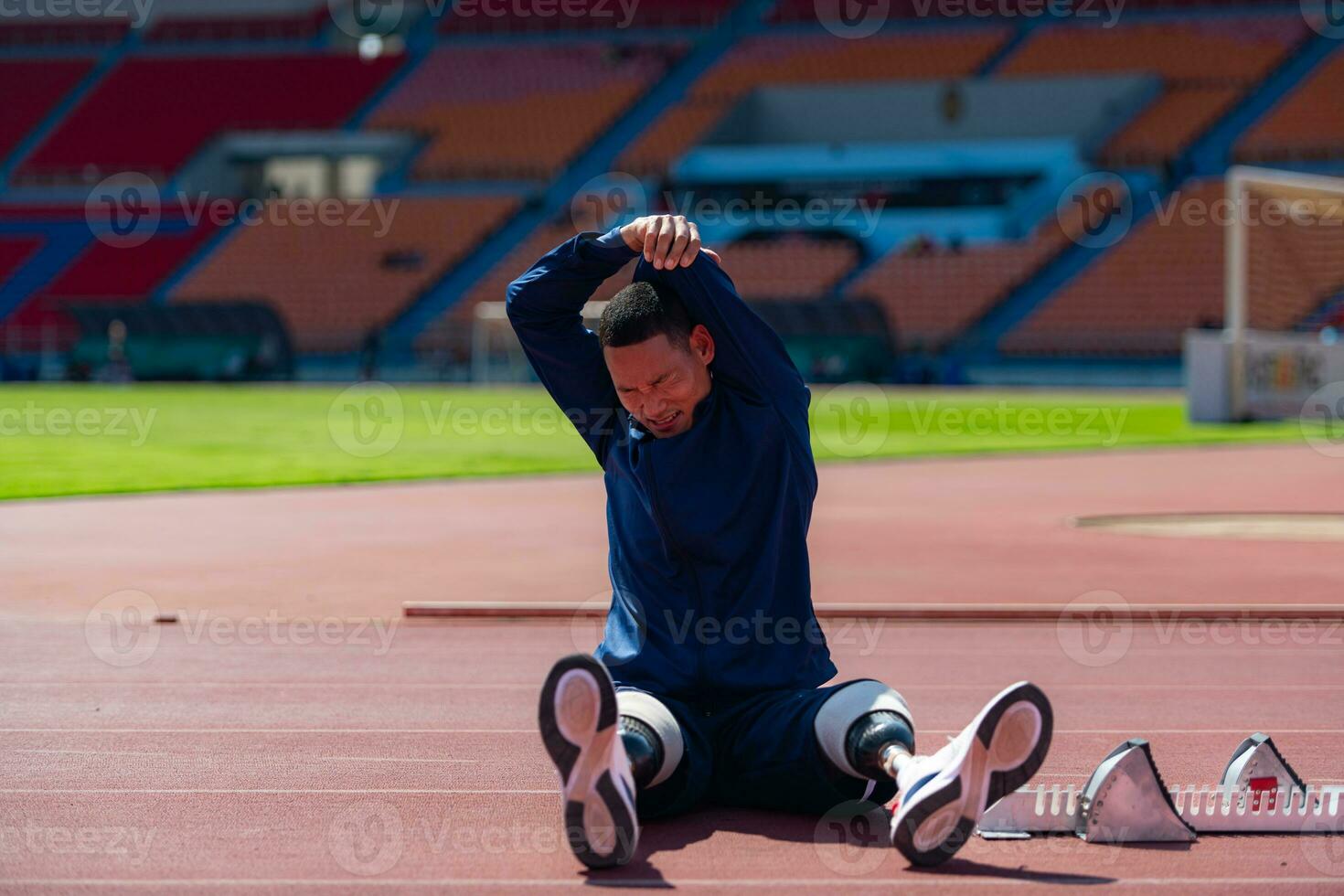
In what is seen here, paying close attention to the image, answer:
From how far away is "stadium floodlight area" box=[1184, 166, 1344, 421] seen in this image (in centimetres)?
2941

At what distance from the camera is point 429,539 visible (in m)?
12.7

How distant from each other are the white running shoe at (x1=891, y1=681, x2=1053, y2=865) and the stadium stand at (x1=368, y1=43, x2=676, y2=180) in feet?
167

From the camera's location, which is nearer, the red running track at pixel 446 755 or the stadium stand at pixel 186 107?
the red running track at pixel 446 755

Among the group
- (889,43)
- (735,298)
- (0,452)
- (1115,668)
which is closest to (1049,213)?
(889,43)

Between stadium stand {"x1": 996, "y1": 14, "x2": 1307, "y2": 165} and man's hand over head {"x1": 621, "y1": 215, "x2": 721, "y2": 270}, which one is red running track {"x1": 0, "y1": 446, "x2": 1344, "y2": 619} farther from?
stadium stand {"x1": 996, "y1": 14, "x2": 1307, "y2": 165}

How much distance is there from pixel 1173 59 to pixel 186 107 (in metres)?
31.1

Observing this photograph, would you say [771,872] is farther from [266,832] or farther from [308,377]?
[308,377]

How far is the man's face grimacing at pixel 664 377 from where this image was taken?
4465 mm

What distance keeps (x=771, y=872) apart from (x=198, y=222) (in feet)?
178

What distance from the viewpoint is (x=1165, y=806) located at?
175 inches
